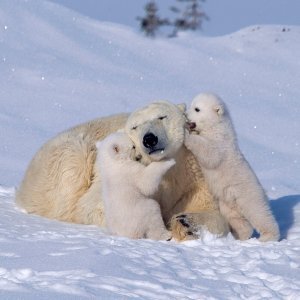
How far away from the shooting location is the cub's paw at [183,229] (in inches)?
211

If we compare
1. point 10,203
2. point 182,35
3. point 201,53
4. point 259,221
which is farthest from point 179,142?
point 182,35

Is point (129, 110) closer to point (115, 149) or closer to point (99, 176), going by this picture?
point (99, 176)

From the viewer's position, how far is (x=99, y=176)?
6.05m

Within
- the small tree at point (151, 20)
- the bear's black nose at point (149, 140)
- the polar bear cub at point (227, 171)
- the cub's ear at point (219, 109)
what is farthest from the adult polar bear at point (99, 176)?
the small tree at point (151, 20)

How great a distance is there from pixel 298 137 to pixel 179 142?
A: 7.69 m

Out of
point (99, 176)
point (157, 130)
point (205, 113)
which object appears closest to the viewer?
point (157, 130)

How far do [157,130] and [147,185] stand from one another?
0.34 metres

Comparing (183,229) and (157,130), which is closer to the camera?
(183,229)

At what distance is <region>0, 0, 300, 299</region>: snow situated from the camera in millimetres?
4223

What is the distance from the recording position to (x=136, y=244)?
16.6 feet

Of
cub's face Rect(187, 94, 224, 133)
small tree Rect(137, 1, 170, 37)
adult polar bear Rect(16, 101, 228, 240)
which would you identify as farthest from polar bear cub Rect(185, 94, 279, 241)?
small tree Rect(137, 1, 170, 37)

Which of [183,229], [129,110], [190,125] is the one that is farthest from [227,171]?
[129,110]

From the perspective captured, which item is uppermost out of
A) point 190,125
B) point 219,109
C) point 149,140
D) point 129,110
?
point 129,110

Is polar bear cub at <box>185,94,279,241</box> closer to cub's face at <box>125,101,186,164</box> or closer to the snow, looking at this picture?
cub's face at <box>125,101,186,164</box>
